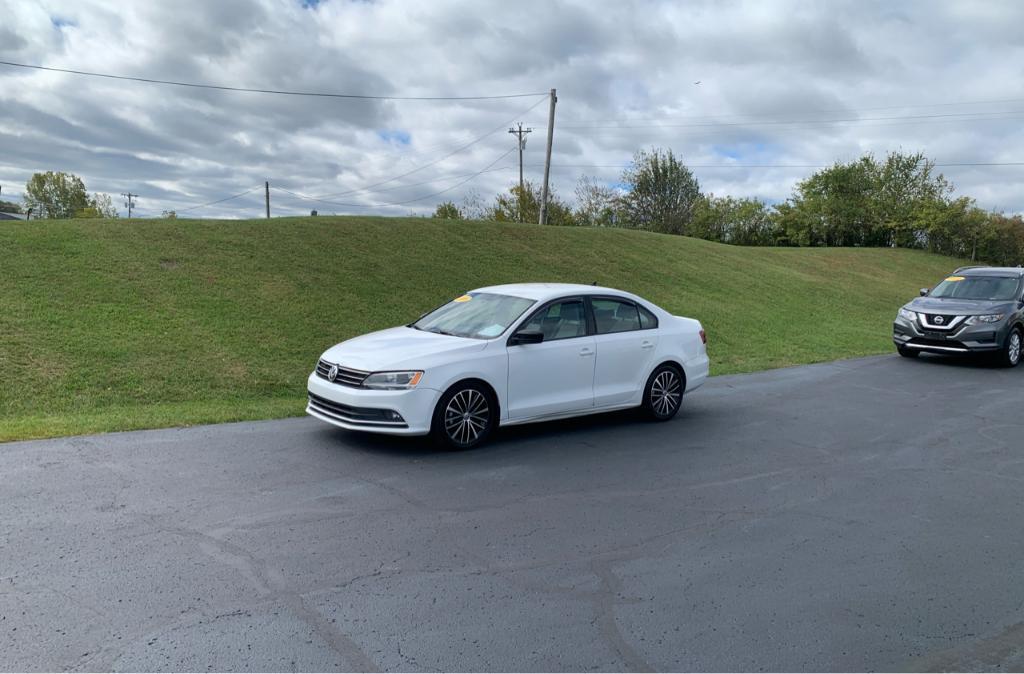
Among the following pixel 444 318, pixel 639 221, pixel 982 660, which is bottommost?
pixel 982 660

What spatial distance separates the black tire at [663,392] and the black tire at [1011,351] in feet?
28.6

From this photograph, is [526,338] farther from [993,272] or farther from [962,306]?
[993,272]

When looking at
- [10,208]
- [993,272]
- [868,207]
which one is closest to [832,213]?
[868,207]

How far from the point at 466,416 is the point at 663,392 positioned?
109 inches

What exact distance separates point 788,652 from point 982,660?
3.10 ft

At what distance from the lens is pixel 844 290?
1134 inches

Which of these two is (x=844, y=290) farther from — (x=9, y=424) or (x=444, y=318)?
(x=9, y=424)

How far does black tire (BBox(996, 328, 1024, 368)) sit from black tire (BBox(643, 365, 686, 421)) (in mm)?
8727

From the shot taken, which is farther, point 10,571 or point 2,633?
point 10,571

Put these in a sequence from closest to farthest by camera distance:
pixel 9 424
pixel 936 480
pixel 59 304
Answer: pixel 936 480, pixel 9 424, pixel 59 304

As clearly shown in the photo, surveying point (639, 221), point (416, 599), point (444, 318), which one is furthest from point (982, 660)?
point (639, 221)

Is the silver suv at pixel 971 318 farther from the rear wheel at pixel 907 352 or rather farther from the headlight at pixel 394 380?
the headlight at pixel 394 380

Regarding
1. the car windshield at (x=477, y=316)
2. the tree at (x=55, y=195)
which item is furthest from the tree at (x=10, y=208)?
the car windshield at (x=477, y=316)

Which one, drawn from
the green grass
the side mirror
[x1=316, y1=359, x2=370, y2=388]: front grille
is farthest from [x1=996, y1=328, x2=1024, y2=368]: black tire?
[x1=316, y1=359, x2=370, y2=388]: front grille
